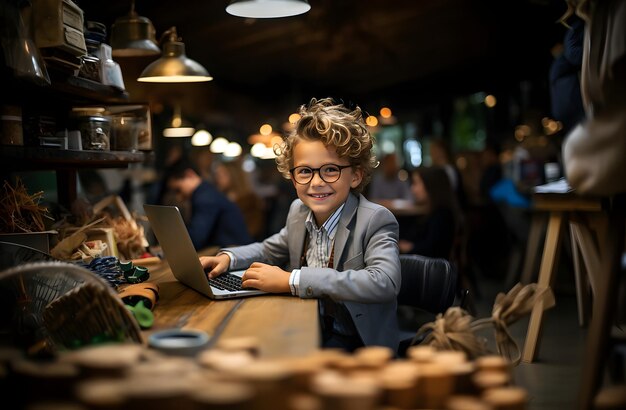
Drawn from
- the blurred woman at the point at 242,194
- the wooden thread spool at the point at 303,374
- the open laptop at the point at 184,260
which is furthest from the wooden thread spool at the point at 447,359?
the blurred woman at the point at 242,194

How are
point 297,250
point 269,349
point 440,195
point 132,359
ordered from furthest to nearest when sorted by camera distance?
point 440,195
point 297,250
point 269,349
point 132,359

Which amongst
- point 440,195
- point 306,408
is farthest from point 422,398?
point 440,195

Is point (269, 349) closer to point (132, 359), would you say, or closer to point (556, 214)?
point (132, 359)

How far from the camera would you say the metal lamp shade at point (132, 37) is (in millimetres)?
4012

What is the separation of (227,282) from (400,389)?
143cm

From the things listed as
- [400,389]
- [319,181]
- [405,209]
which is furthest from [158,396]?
[405,209]

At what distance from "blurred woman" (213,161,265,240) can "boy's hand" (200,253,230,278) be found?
641 cm

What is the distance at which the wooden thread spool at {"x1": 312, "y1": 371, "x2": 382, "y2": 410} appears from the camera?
1276 mm

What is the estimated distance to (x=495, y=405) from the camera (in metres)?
1.43

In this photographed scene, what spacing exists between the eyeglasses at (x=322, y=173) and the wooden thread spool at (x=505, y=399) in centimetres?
138

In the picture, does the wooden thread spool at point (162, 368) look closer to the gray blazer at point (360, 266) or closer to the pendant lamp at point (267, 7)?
the gray blazer at point (360, 266)

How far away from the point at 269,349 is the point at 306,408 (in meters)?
0.46

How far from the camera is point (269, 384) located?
4.28 feet

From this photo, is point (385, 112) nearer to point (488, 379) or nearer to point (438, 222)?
point (438, 222)
